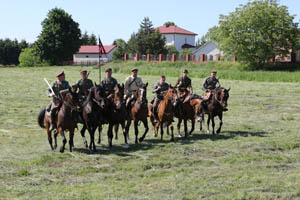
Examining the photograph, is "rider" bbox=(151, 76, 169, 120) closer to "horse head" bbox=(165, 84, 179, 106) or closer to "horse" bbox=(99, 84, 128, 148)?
"horse head" bbox=(165, 84, 179, 106)

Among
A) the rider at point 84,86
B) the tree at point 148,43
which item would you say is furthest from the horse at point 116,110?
the tree at point 148,43

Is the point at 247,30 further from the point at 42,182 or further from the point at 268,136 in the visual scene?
the point at 42,182

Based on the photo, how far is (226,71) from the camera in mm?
54688

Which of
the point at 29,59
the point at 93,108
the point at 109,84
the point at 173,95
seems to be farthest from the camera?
the point at 29,59

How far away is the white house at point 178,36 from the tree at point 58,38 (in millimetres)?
38993

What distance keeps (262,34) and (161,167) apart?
51550 mm

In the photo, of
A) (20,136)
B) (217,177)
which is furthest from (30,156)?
(217,177)

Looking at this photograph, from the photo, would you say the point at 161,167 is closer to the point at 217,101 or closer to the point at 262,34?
the point at 217,101

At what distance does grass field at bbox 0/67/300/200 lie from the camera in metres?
8.55

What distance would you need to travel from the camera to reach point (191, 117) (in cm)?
1600

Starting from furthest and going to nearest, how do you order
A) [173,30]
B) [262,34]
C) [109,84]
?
[173,30] < [262,34] < [109,84]

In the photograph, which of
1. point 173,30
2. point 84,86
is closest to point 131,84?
point 84,86

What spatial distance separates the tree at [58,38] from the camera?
9738 cm

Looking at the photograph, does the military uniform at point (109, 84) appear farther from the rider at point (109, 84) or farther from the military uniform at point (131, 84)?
the military uniform at point (131, 84)
